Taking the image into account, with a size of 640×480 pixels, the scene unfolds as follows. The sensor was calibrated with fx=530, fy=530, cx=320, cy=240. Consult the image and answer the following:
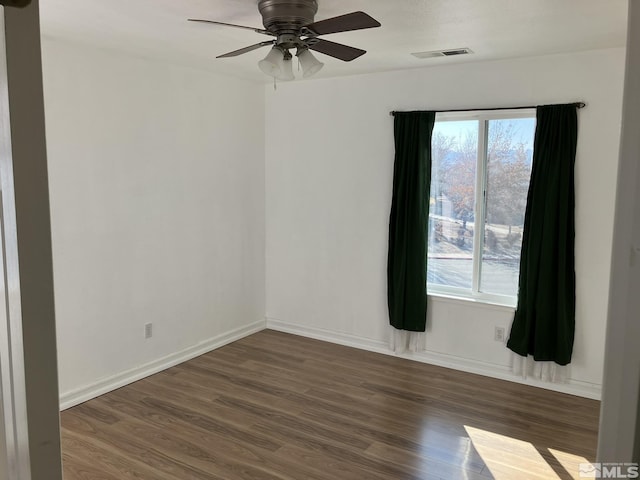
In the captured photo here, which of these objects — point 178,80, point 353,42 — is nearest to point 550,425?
point 353,42

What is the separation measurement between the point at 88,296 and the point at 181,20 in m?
2.04

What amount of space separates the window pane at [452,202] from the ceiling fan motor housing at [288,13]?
2.15m

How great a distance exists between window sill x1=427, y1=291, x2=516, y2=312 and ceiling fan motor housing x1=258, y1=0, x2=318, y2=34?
2.68m

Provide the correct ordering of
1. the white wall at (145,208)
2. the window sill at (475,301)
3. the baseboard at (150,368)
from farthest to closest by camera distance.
→ the window sill at (475,301) → the baseboard at (150,368) → the white wall at (145,208)

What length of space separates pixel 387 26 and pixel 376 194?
1.90 m

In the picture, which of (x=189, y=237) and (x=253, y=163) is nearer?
(x=189, y=237)

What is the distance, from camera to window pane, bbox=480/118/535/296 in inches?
162

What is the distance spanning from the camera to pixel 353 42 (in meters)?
3.43

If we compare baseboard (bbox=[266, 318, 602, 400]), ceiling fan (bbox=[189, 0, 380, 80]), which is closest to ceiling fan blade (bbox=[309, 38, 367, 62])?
ceiling fan (bbox=[189, 0, 380, 80])

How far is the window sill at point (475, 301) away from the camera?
13.9 ft

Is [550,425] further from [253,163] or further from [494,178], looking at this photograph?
[253,163]

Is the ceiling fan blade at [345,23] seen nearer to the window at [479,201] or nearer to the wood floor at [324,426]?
the window at [479,201]

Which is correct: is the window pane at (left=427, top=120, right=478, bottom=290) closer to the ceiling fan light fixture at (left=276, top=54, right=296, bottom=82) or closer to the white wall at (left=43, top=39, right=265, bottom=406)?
the white wall at (left=43, top=39, right=265, bottom=406)

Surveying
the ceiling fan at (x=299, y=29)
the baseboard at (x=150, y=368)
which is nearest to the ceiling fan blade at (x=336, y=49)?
the ceiling fan at (x=299, y=29)
